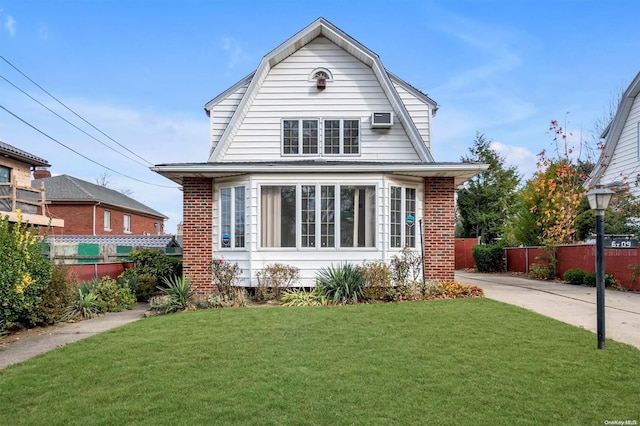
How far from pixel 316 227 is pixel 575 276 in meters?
9.02

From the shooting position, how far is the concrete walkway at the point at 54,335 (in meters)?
7.12

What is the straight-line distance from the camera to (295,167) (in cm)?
1130

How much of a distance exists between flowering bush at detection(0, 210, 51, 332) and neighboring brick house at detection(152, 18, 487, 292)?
11.8ft

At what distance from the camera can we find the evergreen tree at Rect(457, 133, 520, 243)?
30344 mm

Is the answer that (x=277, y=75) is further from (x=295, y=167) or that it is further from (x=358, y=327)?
(x=358, y=327)

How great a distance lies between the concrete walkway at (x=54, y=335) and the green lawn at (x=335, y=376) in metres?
0.67

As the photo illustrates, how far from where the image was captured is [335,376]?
5.21 meters

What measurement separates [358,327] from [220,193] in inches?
242

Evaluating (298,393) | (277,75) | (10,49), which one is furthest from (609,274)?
(10,49)

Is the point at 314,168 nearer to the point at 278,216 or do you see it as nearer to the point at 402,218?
the point at 278,216

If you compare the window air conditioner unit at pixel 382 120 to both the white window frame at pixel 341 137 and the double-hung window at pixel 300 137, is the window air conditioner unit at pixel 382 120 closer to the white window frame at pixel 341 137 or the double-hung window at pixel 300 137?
the white window frame at pixel 341 137

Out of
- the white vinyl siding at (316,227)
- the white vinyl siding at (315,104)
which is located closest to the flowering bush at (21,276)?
the white vinyl siding at (316,227)

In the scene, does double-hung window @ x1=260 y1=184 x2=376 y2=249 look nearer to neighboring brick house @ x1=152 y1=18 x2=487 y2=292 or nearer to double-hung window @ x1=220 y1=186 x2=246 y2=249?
neighboring brick house @ x1=152 y1=18 x2=487 y2=292

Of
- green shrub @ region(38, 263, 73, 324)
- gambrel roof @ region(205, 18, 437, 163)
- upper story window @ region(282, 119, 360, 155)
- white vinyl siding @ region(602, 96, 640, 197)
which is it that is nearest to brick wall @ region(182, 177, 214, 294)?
gambrel roof @ region(205, 18, 437, 163)
